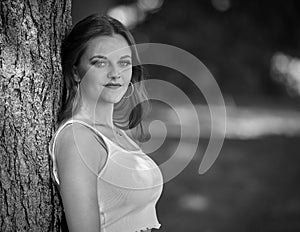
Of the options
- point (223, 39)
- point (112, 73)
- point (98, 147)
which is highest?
point (223, 39)

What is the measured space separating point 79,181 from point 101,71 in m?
0.42

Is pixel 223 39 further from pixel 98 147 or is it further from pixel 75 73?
pixel 98 147

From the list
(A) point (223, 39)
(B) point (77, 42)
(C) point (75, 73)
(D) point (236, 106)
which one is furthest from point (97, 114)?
(A) point (223, 39)

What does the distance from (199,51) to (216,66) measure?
552mm

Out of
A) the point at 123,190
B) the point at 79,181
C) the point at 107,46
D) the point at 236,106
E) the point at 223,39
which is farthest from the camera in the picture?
the point at 223,39

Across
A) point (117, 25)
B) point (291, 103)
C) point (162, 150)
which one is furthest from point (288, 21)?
point (117, 25)

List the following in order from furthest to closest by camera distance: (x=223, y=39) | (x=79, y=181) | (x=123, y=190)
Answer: (x=223, y=39), (x=123, y=190), (x=79, y=181)

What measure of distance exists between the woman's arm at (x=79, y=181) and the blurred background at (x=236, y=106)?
310 centimetres

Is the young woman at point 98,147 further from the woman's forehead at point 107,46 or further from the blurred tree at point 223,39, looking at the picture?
the blurred tree at point 223,39

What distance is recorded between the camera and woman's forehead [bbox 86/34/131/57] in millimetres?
2406

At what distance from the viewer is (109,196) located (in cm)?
232

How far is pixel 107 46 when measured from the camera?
2.43m

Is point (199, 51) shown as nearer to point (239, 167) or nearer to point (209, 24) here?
point (209, 24)

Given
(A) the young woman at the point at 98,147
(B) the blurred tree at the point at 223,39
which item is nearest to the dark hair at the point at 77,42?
(A) the young woman at the point at 98,147
